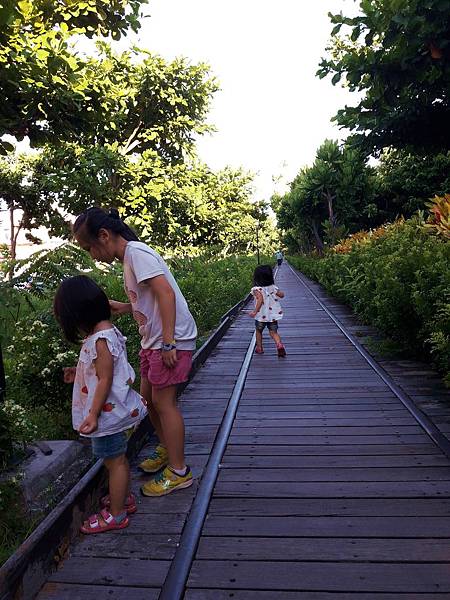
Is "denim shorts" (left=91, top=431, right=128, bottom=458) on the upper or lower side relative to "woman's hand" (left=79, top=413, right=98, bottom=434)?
lower

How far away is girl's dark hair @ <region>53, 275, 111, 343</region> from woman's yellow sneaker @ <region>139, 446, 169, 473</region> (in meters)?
1.23

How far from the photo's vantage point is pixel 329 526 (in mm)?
2686

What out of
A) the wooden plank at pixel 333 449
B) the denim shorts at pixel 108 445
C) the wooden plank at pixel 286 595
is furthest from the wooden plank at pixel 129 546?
the wooden plank at pixel 333 449

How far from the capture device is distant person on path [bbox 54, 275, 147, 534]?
262 centimetres

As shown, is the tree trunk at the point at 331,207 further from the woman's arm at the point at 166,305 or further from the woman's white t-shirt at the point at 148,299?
the woman's arm at the point at 166,305

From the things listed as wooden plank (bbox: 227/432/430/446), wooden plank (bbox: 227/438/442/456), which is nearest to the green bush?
wooden plank (bbox: 227/432/430/446)

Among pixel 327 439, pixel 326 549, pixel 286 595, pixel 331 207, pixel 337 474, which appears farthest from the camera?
pixel 331 207

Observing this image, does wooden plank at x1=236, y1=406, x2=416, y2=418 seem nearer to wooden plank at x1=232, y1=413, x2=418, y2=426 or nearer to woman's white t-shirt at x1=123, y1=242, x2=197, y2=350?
wooden plank at x1=232, y1=413, x2=418, y2=426

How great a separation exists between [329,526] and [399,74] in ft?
25.2

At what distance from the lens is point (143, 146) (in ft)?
55.0

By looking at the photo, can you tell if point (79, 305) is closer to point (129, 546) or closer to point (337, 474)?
point (129, 546)

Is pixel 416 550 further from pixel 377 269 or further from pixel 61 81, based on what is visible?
pixel 377 269

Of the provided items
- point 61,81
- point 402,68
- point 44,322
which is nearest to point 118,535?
point 44,322

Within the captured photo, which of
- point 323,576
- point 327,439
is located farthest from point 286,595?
point 327,439
